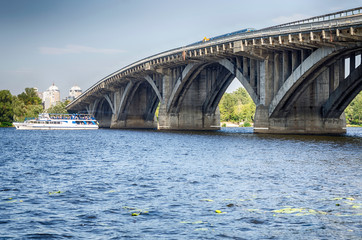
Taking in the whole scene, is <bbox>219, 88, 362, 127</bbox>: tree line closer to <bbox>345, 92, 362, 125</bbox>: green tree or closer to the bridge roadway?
<bbox>345, 92, 362, 125</bbox>: green tree

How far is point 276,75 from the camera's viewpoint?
66938 mm

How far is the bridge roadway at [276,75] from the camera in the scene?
55.6 meters

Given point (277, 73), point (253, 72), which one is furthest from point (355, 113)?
point (277, 73)

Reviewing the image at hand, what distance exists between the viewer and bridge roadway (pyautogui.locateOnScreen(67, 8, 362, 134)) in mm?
55562

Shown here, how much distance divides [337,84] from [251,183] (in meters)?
47.8

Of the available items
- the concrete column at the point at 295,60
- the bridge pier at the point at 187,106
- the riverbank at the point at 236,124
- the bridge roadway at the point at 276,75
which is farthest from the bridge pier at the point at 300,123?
the riverbank at the point at 236,124

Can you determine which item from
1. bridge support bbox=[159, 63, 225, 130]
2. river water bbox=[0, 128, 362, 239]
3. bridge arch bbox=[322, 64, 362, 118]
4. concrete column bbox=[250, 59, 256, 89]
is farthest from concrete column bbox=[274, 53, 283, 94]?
river water bbox=[0, 128, 362, 239]

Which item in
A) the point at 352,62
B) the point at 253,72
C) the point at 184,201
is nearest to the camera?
the point at 184,201

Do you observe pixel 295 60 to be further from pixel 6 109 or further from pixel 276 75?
pixel 6 109

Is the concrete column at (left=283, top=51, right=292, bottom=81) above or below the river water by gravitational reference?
above

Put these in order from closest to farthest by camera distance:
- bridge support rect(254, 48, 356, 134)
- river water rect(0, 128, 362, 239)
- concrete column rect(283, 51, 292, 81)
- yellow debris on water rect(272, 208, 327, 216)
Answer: river water rect(0, 128, 362, 239)
yellow debris on water rect(272, 208, 327, 216)
concrete column rect(283, 51, 292, 81)
bridge support rect(254, 48, 356, 134)

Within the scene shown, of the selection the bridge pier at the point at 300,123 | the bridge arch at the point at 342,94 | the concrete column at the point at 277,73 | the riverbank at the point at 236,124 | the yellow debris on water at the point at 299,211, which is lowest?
the yellow debris on water at the point at 299,211

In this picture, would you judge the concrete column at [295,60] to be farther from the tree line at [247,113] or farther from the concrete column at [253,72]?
the tree line at [247,113]

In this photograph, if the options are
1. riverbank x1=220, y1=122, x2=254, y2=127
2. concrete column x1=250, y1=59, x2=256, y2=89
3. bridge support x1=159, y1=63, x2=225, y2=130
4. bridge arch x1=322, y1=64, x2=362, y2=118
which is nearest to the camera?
bridge arch x1=322, y1=64, x2=362, y2=118
